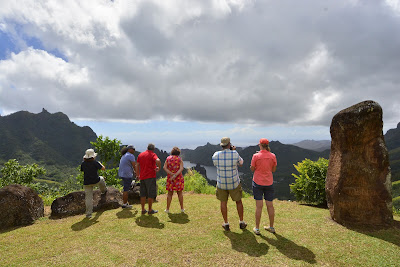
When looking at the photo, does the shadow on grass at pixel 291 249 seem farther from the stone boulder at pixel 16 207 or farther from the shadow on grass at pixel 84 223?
the stone boulder at pixel 16 207

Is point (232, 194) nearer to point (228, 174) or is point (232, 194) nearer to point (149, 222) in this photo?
point (228, 174)

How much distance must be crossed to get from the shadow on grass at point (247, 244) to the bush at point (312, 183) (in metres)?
5.88

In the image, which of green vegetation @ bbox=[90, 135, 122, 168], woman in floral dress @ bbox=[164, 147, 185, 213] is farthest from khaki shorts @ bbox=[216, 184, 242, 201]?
green vegetation @ bbox=[90, 135, 122, 168]

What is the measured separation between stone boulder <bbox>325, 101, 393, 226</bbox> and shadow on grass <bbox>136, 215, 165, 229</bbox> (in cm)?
631

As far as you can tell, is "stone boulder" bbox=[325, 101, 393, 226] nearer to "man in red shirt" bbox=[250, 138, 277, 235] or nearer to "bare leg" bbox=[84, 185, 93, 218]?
"man in red shirt" bbox=[250, 138, 277, 235]

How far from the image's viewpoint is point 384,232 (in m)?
6.64

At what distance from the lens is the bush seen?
10438 mm

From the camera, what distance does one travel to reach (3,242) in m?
6.39

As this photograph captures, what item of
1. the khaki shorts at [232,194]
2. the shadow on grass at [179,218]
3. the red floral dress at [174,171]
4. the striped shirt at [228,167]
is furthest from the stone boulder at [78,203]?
the striped shirt at [228,167]

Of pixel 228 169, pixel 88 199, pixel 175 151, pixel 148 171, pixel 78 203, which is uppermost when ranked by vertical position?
pixel 175 151

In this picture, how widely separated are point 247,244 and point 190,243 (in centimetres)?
156

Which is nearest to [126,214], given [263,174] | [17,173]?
[263,174]

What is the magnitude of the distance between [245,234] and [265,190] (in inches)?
58.0

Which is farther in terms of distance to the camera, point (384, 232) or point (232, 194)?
point (384, 232)
